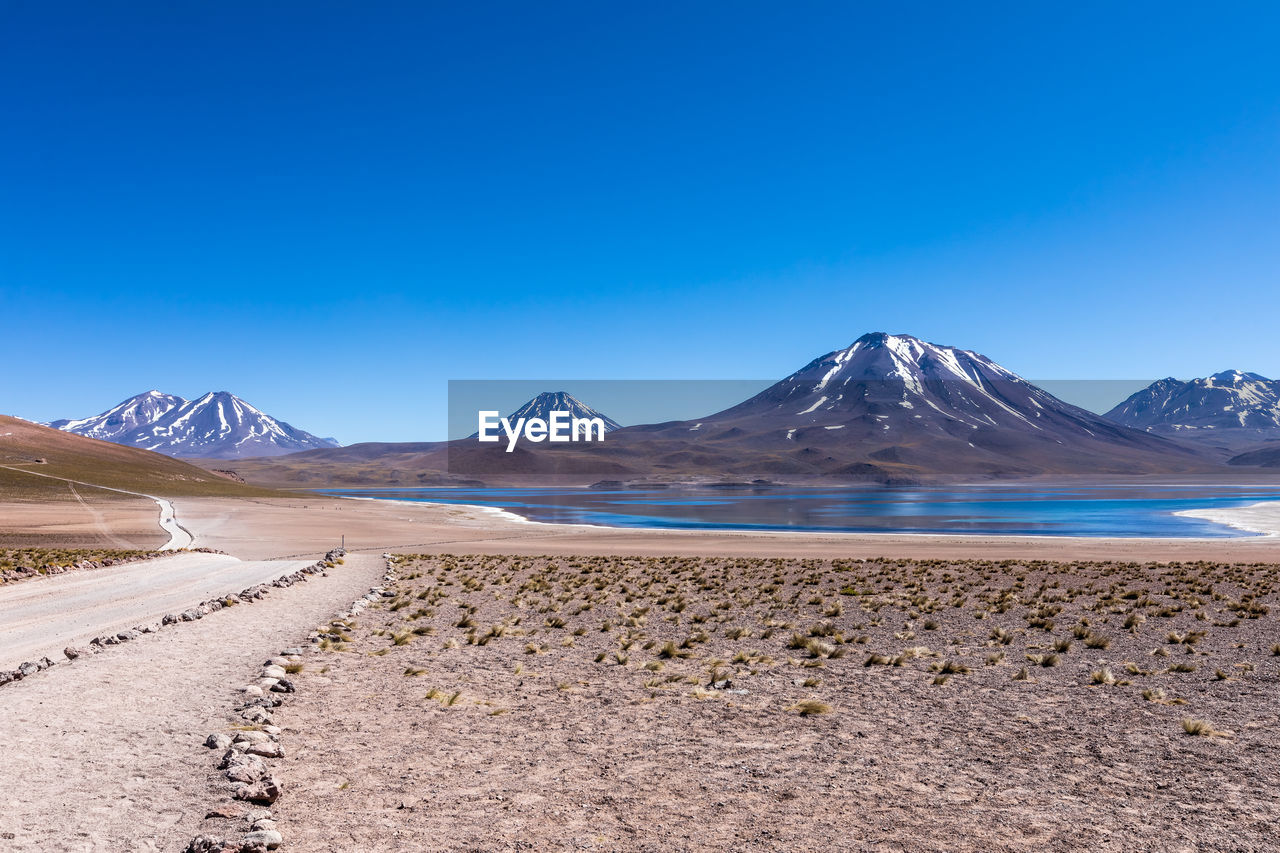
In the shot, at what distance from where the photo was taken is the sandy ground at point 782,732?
6.38 meters

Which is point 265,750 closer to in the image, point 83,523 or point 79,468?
point 83,523

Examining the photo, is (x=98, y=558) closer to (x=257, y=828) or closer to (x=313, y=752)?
(x=313, y=752)

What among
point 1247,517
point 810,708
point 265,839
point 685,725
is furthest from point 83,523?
point 1247,517

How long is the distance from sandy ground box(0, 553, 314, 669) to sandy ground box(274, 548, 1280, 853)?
4.36 metres

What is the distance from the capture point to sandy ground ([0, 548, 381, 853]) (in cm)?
587

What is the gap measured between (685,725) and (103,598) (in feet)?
51.5

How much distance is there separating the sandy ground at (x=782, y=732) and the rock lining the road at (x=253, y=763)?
238mm

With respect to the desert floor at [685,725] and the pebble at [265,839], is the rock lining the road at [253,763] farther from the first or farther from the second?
the desert floor at [685,725]

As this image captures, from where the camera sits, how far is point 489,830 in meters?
6.21

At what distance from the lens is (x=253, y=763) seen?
7117 mm

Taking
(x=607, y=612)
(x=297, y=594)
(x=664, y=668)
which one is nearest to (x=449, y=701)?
(x=664, y=668)

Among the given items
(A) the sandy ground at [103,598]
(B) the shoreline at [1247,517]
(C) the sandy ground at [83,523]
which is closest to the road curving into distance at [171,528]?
(C) the sandy ground at [83,523]

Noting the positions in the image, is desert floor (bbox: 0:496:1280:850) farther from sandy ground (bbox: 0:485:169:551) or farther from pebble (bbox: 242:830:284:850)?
sandy ground (bbox: 0:485:169:551)

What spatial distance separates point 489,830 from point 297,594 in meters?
15.6
